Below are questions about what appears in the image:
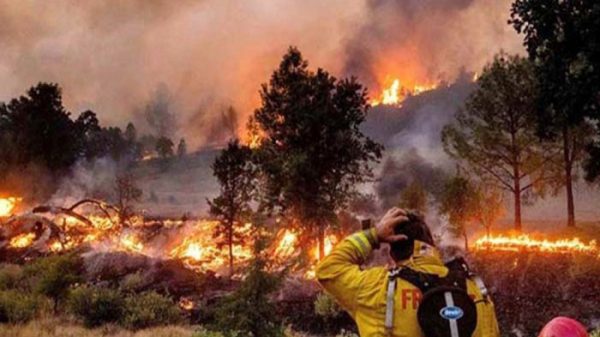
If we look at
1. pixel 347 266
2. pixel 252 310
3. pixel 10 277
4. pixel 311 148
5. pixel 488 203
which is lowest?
pixel 10 277

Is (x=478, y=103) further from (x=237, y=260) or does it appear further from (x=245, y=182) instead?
(x=237, y=260)

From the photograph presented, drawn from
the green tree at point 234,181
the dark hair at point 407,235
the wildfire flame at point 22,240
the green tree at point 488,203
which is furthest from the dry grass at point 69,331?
the green tree at point 488,203

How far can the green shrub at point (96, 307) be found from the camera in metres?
21.3

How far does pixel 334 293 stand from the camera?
13.8 feet

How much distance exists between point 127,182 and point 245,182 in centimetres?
3226

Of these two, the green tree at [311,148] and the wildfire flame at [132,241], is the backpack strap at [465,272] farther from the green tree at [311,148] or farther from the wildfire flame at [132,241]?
the wildfire flame at [132,241]

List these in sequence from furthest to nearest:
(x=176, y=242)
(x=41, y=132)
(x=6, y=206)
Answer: (x=41, y=132), (x=6, y=206), (x=176, y=242)

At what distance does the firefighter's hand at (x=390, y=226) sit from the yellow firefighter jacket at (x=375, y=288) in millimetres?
72

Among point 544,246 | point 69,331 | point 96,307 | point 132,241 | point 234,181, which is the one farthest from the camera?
point 132,241

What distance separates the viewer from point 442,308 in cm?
371

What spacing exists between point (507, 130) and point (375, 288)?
134 feet

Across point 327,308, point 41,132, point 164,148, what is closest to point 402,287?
point 327,308

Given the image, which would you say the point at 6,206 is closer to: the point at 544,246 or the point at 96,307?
the point at 96,307

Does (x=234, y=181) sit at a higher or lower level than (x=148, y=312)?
higher
